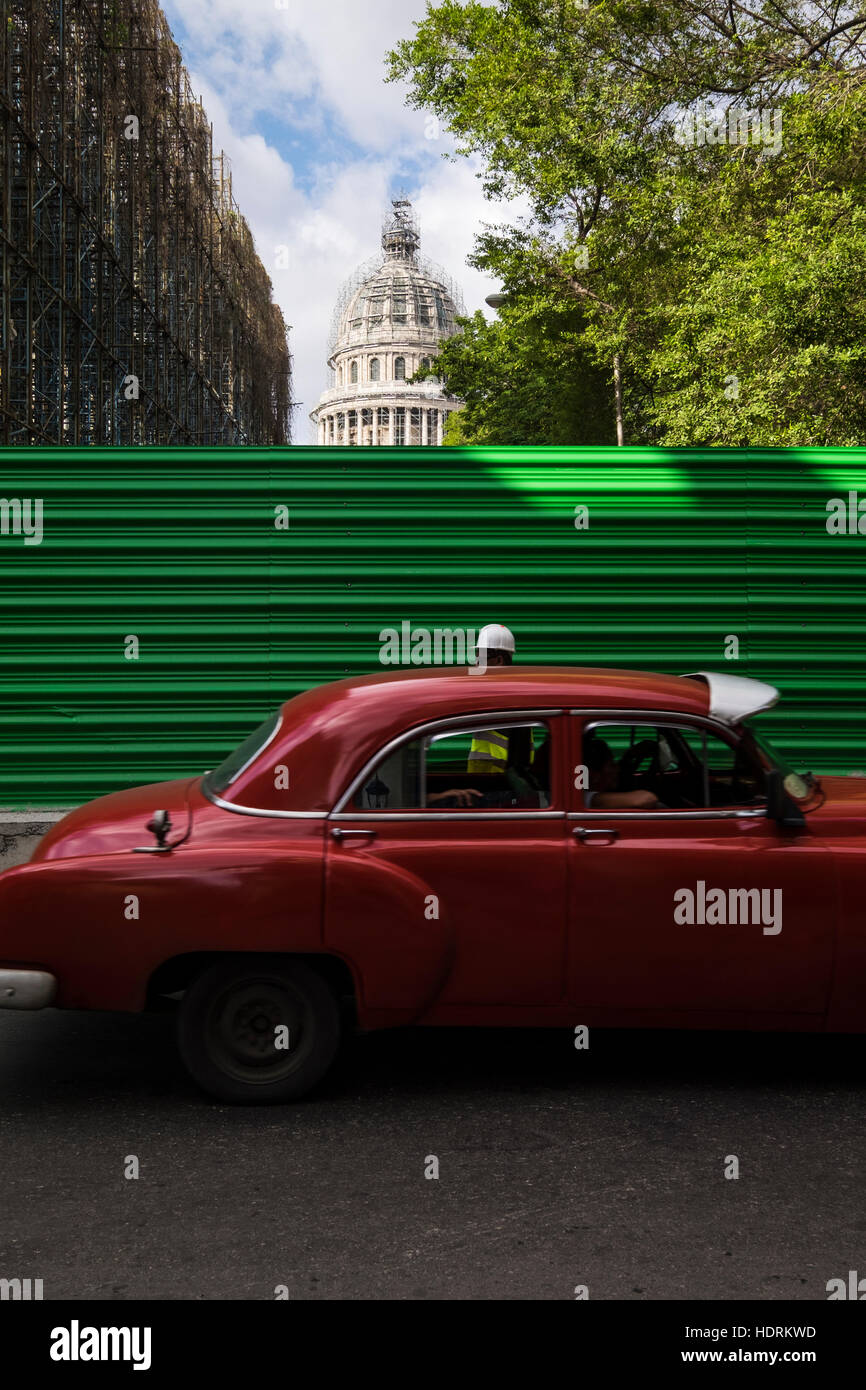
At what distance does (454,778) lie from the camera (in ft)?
15.6

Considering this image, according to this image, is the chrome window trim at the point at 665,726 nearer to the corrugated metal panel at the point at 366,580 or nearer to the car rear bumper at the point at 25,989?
the car rear bumper at the point at 25,989

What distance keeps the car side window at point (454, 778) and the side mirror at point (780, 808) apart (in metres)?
0.80

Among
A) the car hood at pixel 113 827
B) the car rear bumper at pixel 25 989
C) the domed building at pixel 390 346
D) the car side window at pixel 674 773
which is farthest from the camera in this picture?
the domed building at pixel 390 346

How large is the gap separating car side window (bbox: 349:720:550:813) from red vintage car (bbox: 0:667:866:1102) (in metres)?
0.01

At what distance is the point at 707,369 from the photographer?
635 inches

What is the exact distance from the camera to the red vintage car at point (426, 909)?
436cm

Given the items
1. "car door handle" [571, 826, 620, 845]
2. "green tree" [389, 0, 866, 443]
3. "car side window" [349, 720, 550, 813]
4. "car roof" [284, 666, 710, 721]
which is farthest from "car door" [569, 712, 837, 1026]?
"green tree" [389, 0, 866, 443]

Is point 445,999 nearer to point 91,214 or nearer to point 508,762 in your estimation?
point 508,762

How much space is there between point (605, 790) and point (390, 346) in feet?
437

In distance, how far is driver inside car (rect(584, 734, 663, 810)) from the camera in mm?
4594

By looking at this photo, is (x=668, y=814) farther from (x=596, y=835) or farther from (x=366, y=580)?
(x=366, y=580)

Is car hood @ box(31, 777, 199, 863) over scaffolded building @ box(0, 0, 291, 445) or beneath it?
beneath

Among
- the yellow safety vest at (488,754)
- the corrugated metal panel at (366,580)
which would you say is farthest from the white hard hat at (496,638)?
the yellow safety vest at (488,754)

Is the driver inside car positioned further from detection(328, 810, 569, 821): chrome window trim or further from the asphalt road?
the asphalt road
